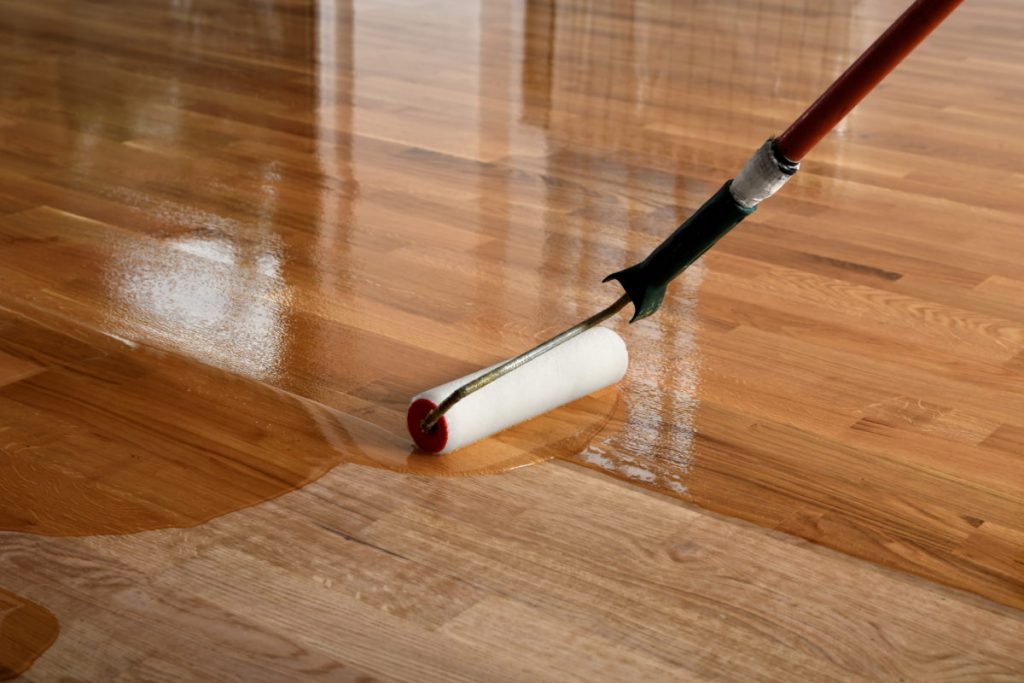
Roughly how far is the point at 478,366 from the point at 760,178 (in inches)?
27.1

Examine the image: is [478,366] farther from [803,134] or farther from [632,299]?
[803,134]

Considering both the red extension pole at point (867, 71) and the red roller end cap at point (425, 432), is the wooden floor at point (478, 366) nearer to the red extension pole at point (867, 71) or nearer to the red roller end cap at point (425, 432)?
the red roller end cap at point (425, 432)

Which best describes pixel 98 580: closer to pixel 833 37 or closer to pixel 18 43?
pixel 18 43

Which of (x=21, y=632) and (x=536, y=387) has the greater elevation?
(x=536, y=387)

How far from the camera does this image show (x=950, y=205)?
8.29 feet

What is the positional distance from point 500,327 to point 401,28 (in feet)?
7.57

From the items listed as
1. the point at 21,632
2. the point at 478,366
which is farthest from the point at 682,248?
the point at 21,632

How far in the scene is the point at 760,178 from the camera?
1156 millimetres

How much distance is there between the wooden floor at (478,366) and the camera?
1.24 metres

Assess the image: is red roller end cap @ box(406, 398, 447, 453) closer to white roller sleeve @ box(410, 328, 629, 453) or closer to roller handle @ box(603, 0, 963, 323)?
white roller sleeve @ box(410, 328, 629, 453)

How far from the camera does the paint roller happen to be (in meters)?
1.06

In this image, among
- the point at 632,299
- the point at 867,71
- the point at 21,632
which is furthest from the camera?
the point at 632,299

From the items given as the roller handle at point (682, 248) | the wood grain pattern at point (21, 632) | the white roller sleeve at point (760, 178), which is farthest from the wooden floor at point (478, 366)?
the white roller sleeve at point (760, 178)

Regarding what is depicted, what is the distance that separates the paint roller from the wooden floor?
1.7 inches
